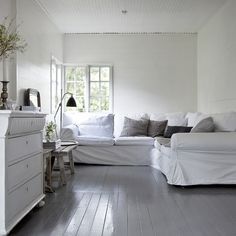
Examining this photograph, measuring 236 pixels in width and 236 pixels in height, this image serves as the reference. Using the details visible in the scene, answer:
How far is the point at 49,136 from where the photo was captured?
4480 millimetres

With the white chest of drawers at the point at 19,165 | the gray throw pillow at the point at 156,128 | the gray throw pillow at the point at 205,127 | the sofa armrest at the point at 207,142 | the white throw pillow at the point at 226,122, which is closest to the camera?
the white chest of drawers at the point at 19,165

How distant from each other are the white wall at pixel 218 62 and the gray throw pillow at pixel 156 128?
98cm

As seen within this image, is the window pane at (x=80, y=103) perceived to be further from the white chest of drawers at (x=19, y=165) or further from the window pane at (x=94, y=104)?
the white chest of drawers at (x=19, y=165)

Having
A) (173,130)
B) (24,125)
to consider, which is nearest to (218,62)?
(173,130)

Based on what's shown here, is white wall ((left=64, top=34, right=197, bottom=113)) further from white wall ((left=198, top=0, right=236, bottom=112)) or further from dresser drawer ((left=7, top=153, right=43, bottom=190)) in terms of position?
dresser drawer ((left=7, top=153, right=43, bottom=190))

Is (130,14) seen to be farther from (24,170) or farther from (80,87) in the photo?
(24,170)

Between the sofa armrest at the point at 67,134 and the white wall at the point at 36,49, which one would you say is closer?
the white wall at the point at 36,49

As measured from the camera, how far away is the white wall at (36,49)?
182 inches

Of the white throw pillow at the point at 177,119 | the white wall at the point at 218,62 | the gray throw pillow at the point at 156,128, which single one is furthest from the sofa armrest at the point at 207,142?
the white throw pillow at the point at 177,119

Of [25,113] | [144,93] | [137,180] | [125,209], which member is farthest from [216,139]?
[144,93]

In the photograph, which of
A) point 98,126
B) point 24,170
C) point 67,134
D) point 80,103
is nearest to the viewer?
point 24,170

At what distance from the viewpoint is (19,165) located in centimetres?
275

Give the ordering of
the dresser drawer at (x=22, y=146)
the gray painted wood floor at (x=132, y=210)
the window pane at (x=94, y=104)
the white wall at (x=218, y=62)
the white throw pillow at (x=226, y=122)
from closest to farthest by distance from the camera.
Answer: the dresser drawer at (x=22, y=146) → the gray painted wood floor at (x=132, y=210) → the white throw pillow at (x=226, y=122) → the white wall at (x=218, y=62) → the window pane at (x=94, y=104)

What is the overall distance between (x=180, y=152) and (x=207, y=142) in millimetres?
361
